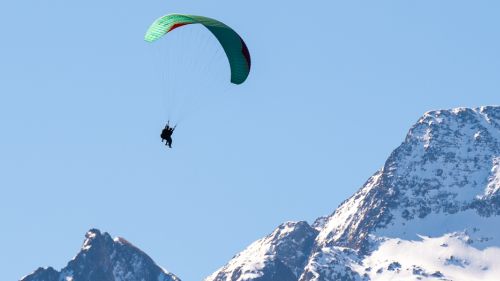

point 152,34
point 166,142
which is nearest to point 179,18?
point 152,34

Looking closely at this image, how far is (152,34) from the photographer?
95.8m

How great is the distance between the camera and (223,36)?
322ft

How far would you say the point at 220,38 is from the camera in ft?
323

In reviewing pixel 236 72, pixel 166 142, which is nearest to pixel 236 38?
pixel 236 72

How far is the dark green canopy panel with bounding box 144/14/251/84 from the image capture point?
9500 centimetres

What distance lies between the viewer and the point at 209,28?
9612 cm

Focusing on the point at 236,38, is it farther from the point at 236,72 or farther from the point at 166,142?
the point at 166,142

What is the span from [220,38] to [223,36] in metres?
0.50

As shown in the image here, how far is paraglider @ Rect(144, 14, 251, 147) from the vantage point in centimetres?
9506

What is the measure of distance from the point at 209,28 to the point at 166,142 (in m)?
8.35

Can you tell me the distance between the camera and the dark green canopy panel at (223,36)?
95000 millimetres

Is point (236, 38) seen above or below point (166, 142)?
above

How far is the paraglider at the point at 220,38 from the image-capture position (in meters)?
95.1

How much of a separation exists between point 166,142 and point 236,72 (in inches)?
272
